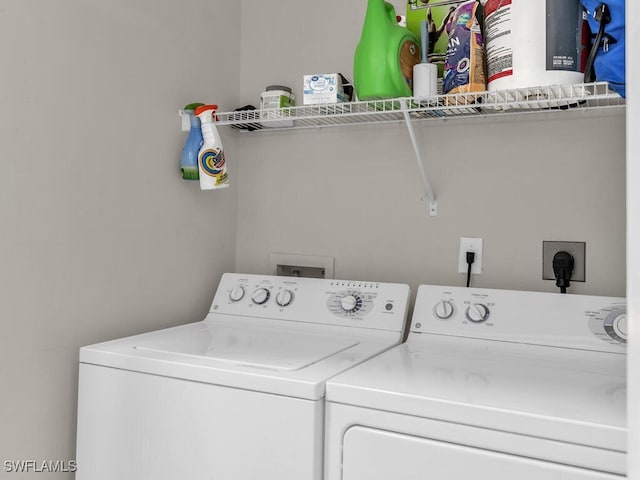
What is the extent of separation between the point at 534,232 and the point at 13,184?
58.3 inches

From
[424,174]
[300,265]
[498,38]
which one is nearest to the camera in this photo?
[498,38]

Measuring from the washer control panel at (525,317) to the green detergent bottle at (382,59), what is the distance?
0.63m

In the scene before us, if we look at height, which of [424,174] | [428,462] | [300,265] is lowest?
[428,462]

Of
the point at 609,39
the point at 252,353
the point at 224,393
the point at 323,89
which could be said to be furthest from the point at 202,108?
the point at 609,39

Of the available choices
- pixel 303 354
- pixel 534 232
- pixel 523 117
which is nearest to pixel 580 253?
pixel 534 232

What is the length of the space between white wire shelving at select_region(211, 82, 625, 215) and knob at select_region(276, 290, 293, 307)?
1.85ft

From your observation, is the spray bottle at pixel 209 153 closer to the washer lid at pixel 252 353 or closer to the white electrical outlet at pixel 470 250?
the washer lid at pixel 252 353

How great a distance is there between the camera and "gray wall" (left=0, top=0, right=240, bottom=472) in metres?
1.35

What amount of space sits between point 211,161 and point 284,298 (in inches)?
20.7

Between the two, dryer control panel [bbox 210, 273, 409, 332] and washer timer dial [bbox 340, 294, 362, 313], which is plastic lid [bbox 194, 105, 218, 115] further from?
washer timer dial [bbox 340, 294, 362, 313]

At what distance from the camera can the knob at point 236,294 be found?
191 centimetres

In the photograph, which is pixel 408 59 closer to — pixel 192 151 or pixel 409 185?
pixel 409 185

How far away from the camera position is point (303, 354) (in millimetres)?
1407

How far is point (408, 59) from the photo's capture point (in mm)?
1555
